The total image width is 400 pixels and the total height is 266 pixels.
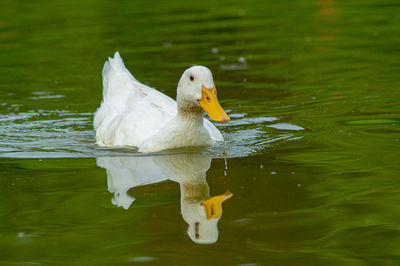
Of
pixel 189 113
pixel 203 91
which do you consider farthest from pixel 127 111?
pixel 203 91

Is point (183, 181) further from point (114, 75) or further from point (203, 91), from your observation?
point (114, 75)

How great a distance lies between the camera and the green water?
4949 mm

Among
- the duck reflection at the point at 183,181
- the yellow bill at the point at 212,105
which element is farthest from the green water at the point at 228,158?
the yellow bill at the point at 212,105

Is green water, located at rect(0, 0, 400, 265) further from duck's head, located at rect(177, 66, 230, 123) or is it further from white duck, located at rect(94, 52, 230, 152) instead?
duck's head, located at rect(177, 66, 230, 123)

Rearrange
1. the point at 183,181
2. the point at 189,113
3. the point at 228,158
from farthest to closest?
the point at 189,113, the point at 228,158, the point at 183,181

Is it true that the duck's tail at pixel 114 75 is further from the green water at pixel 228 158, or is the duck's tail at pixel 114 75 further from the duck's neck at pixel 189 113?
the duck's neck at pixel 189 113

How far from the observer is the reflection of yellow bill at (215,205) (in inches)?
214

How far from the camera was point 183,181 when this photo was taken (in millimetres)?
6520

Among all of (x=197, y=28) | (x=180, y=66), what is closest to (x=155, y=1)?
(x=197, y=28)

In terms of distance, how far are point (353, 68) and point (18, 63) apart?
658 centimetres

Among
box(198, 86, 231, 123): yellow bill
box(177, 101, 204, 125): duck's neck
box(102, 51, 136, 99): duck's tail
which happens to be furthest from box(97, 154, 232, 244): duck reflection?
box(102, 51, 136, 99): duck's tail

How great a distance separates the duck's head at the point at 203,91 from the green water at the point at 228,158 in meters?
0.54

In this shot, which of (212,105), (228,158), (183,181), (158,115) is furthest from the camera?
(158,115)

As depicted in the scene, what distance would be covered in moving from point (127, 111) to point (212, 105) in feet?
6.44
